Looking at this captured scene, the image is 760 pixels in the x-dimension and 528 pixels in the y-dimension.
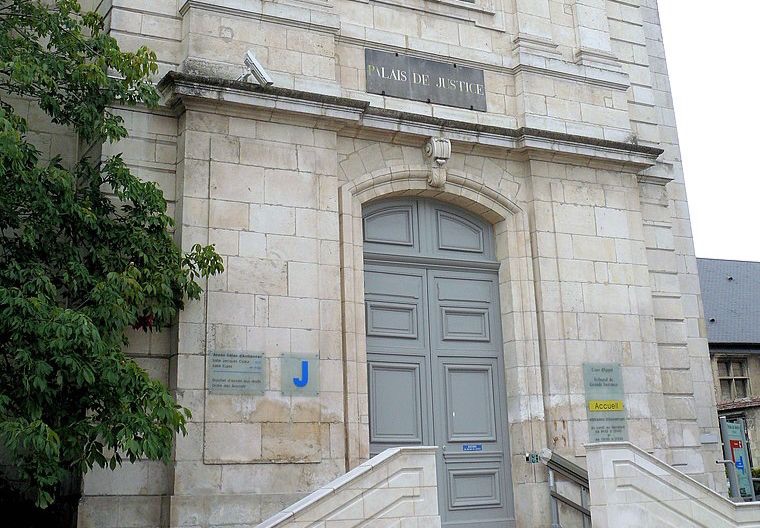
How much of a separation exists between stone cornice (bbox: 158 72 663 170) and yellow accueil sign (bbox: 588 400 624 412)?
2.97m

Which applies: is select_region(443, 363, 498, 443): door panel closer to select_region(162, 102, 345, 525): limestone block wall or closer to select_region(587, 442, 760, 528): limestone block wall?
select_region(162, 102, 345, 525): limestone block wall

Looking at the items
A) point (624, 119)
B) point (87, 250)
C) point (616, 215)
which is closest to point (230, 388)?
point (87, 250)

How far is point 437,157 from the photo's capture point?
10227mm

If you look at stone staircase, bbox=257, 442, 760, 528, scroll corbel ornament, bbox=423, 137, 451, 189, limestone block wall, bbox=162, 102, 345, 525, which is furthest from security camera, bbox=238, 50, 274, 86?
stone staircase, bbox=257, 442, 760, 528

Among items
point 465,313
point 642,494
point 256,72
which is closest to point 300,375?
point 465,313

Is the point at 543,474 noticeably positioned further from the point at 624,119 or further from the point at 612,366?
the point at 624,119

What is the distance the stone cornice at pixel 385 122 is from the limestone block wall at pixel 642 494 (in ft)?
12.9

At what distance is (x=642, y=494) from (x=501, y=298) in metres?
3.06

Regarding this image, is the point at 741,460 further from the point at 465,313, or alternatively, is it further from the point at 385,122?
the point at 385,122

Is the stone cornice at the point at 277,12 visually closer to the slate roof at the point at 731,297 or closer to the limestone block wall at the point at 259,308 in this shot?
the limestone block wall at the point at 259,308

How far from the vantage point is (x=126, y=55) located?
7824mm

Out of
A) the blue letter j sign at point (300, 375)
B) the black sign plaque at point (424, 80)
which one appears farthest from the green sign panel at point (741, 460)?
the blue letter j sign at point (300, 375)

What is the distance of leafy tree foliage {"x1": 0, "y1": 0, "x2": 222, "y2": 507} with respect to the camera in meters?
6.65

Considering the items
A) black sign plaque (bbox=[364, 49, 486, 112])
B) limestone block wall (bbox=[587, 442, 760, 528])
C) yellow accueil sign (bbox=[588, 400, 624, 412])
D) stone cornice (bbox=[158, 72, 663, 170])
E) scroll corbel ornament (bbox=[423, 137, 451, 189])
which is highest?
black sign plaque (bbox=[364, 49, 486, 112])
